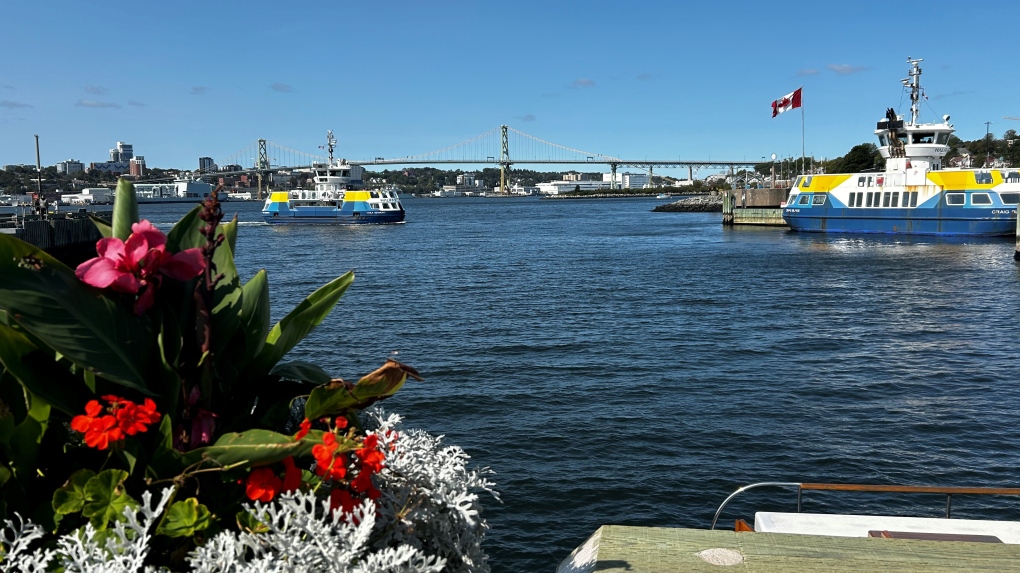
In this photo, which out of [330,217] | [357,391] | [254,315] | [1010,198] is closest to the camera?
[357,391]

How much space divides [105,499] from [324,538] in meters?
0.57

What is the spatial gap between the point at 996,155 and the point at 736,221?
71891 mm

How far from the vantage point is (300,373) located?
231cm

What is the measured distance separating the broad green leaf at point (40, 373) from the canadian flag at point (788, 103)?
55911 mm

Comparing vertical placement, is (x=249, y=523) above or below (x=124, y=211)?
below

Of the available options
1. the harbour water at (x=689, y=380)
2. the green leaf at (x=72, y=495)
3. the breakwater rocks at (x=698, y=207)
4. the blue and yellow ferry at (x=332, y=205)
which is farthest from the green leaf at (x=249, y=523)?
the breakwater rocks at (x=698, y=207)

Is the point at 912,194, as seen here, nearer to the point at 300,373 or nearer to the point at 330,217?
the point at 330,217

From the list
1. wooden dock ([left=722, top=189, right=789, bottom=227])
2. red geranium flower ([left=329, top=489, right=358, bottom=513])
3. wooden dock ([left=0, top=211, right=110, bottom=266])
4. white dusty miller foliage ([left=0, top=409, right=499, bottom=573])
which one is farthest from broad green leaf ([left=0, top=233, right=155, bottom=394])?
wooden dock ([left=722, top=189, right=789, bottom=227])

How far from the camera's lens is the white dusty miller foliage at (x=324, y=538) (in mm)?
1828

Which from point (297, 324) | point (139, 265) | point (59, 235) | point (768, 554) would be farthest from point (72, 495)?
point (59, 235)

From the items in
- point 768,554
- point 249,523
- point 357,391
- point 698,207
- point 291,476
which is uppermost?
point 698,207

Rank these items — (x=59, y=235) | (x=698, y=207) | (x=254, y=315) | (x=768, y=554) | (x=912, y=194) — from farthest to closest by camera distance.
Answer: (x=698, y=207), (x=912, y=194), (x=59, y=235), (x=768, y=554), (x=254, y=315)

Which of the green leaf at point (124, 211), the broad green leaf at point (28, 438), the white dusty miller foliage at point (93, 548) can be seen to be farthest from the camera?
the green leaf at point (124, 211)

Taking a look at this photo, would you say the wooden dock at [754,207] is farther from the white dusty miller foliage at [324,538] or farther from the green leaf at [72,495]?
the green leaf at [72,495]
